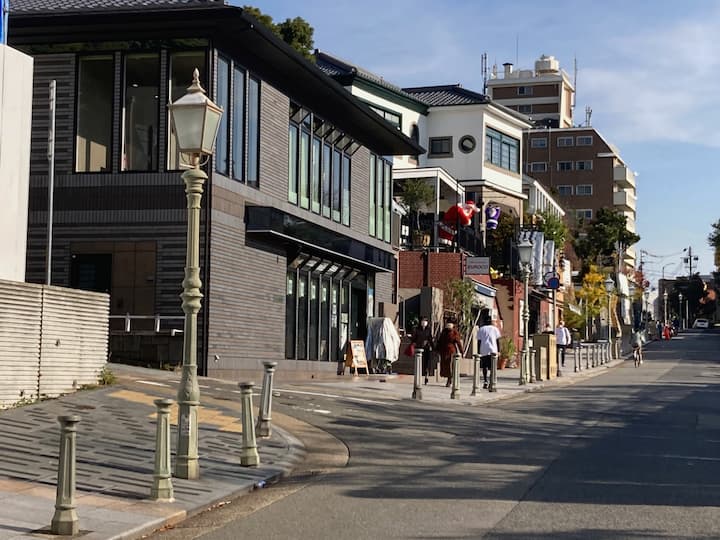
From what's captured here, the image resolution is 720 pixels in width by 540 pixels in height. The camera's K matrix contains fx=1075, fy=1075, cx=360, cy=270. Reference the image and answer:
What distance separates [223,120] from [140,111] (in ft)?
5.96

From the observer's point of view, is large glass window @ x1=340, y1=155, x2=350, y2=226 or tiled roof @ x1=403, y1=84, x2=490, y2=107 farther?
tiled roof @ x1=403, y1=84, x2=490, y2=107

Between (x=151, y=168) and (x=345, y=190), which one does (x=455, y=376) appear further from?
(x=345, y=190)

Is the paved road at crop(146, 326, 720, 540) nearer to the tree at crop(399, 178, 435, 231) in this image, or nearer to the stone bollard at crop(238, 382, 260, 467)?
the stone bollard at crop(238, 382, 260, 467)

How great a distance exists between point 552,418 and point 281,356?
9.82 meters

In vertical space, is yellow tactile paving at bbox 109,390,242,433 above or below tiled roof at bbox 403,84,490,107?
below

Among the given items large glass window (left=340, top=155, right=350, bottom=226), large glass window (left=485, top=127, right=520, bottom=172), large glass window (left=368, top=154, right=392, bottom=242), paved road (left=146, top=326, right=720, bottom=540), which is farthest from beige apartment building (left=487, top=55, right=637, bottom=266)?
paved road (left=146, top=326, right=720, bottom=540)

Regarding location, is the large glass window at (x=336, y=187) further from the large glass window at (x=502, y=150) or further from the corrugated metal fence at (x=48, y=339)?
the large glass window at (x=502, y=150)

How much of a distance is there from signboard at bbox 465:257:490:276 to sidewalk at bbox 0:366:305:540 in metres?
22.4

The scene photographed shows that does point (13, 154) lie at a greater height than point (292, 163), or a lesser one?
lesser

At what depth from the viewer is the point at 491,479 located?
11.0m

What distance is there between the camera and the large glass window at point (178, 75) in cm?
2316

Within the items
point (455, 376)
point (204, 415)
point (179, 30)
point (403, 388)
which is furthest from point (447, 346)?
point (204, 415)

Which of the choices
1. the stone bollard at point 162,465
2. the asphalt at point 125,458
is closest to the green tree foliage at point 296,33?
the asphalt at point 125,458

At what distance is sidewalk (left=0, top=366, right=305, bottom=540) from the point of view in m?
8.74
